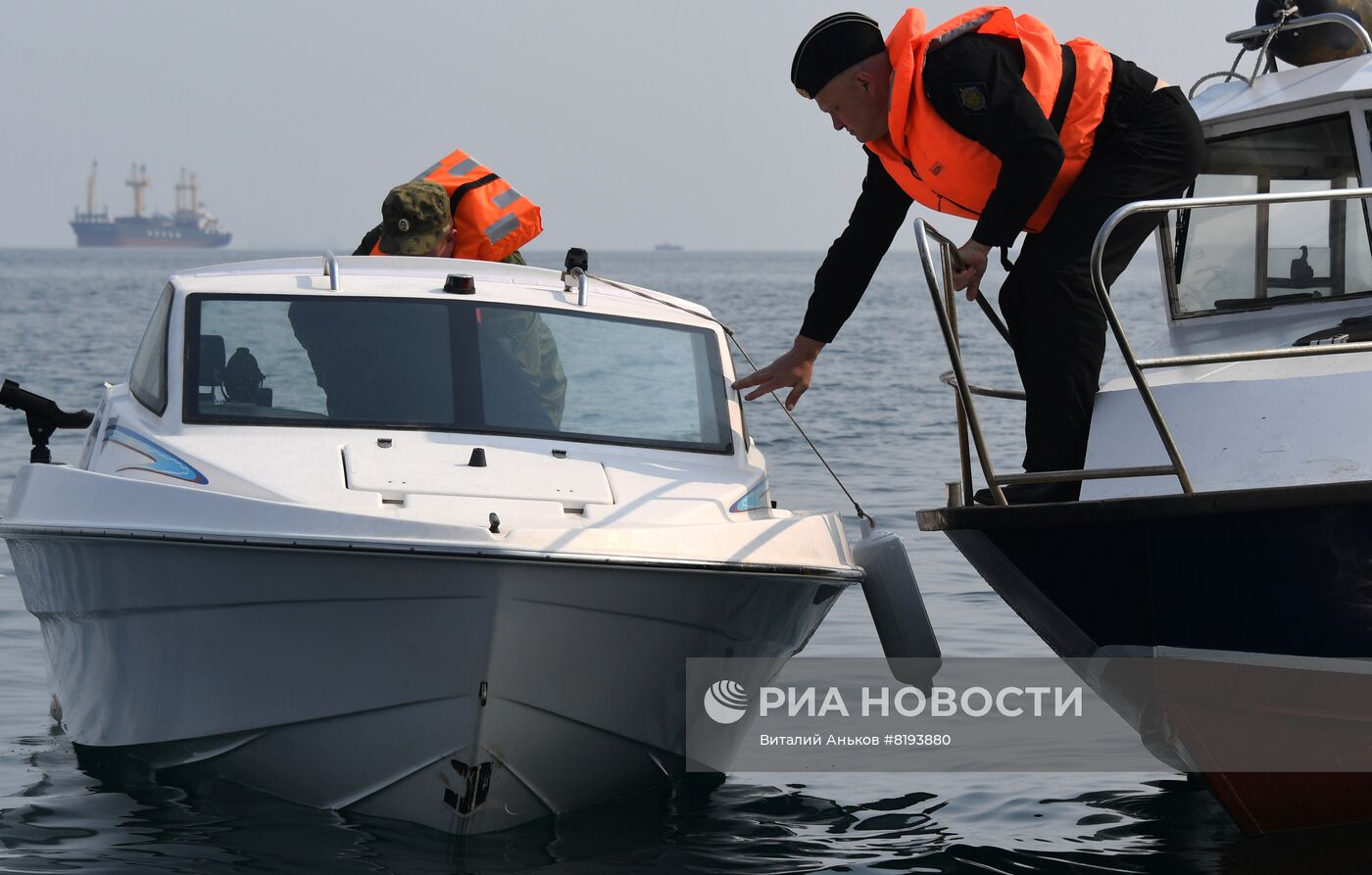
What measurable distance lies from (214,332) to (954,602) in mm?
4656

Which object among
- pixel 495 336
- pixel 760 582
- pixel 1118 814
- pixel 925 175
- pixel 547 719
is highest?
pixel 925 175

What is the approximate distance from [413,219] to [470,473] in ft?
6.52

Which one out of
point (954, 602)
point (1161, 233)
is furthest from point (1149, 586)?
point (954, 602)

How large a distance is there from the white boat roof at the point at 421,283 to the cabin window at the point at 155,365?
0.42 feet

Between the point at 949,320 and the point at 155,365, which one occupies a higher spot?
the point at 949,320

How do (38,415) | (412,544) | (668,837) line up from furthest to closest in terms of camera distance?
(38,415) < (668,837) < (412,544)

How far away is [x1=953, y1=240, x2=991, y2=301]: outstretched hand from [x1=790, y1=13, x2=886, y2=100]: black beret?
633 mm

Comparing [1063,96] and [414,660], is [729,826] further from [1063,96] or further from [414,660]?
[1063,96]

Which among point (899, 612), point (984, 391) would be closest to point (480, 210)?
point (984, 391)

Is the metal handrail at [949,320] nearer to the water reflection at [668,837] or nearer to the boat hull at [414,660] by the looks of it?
the boat hull at [414,660]

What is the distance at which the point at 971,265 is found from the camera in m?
5.28

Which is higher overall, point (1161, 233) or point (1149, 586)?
point (1161, 233)

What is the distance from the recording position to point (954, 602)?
31.4 ft

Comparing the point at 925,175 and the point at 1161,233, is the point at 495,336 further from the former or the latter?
the point at 1161,233
